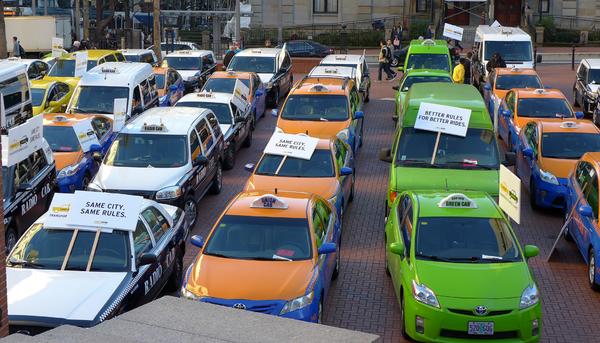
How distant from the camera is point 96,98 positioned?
24.9 m

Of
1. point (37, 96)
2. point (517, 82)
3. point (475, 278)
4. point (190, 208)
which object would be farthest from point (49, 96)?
point (475, 278)

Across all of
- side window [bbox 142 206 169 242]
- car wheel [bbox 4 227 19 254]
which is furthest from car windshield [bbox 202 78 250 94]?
side window [bbox 142 206 169 242]

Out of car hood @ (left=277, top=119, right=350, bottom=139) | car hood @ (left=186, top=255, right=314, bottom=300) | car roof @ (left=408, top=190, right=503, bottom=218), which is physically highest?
car roof @ (left=408, top=190, right=503, bottom=218)

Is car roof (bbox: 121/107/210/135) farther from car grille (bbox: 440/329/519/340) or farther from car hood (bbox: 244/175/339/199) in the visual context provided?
car grille (bbox: 440/329/519/340)

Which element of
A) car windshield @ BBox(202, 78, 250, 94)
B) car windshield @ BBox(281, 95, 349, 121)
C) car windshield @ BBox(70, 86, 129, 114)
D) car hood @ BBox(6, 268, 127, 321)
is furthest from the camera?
car windshield @ BBox(202, 78, 250, 94)

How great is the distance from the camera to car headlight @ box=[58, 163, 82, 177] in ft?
64.6

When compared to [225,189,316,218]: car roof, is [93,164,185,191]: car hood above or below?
below

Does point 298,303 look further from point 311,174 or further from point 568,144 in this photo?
point 568,144

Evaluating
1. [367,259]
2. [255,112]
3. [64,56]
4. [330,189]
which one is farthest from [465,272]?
[64,56]

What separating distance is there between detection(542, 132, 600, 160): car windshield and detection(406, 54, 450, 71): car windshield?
1248 centimetres

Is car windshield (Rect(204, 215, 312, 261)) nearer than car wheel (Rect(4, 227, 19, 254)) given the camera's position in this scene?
Yes

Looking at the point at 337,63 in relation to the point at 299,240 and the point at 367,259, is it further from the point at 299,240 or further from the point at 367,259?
the point at 299,240

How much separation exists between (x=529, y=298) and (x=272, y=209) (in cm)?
356

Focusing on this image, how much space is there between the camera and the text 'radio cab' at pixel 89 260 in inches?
473
